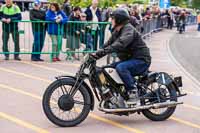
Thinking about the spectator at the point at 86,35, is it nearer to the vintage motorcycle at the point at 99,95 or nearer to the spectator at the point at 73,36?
the spectator at the point at 73,36

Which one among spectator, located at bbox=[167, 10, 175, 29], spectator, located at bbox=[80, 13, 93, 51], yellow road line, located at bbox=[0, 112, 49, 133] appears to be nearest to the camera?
yellow road line, located at bbox=[0, 112, 49, 133]

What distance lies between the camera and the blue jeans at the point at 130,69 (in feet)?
23.2

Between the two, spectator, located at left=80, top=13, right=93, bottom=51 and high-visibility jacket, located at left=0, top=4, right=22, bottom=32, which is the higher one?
high-visibility jacket, located at left=0, top=4, right=22, bottom=32

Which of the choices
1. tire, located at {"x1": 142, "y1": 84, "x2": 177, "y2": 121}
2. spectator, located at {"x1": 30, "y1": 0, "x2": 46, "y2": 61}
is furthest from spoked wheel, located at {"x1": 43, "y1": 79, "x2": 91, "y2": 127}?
spectator, located at {"x1": 30, "y1": 0, "x2": 46, "y2": 61}

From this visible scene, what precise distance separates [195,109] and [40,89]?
3054 mm

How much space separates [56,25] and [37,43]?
0.74 meters

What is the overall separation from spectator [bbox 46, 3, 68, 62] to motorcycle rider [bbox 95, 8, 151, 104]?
6107 millimetres

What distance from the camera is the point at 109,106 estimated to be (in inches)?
281

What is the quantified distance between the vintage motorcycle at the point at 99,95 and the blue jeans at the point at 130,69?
79 millimetres

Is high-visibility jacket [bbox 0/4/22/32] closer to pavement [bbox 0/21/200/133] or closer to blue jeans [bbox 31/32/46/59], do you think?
blue jeans [bbox 31/32/46/59]

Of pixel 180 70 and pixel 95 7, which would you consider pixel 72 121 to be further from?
pixel 95 7

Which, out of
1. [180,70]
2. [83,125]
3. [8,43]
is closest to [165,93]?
[83,125]

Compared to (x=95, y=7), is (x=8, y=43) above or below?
below

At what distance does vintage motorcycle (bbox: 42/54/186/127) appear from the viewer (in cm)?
693
